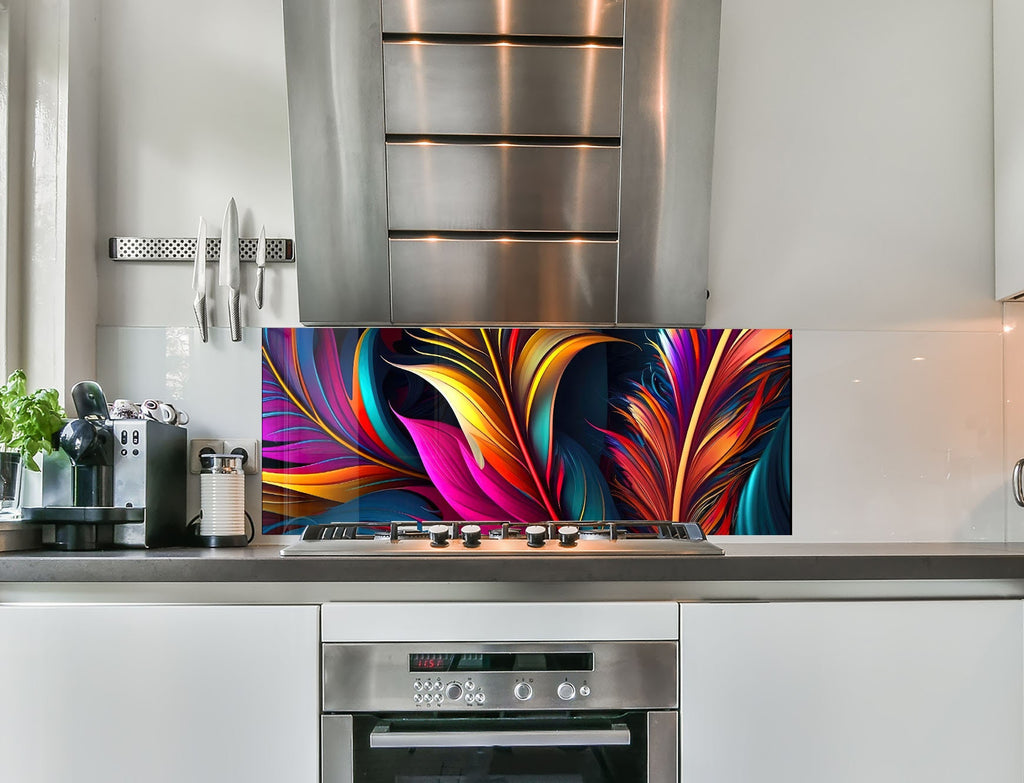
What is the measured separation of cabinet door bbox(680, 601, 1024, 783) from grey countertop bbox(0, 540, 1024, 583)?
63mm

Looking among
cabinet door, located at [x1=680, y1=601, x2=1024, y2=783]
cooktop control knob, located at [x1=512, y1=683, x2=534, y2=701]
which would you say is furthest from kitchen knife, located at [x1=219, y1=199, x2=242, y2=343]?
cabinet door, located at [x1=680, y1=601, x2=1024, y2=783]

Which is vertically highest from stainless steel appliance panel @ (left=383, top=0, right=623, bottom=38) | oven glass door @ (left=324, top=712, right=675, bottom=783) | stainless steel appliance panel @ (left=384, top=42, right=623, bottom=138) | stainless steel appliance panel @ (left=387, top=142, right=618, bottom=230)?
stainless steel appliance panel @ (left=383, top=0, right=623, bottom=38)

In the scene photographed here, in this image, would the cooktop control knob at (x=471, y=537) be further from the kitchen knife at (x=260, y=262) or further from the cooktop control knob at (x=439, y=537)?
the kitchen knife at (x=260, y=262)

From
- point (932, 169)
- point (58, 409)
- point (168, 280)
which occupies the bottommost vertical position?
point (58, 409)

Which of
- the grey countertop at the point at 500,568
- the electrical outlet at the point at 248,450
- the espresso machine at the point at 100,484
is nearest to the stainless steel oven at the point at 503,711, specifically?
the grey countertop at the point at 500,568

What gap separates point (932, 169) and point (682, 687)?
4.83 ft

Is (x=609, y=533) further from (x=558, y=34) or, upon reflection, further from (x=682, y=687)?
(x=558, y=34)

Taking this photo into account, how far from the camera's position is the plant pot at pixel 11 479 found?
172 cm

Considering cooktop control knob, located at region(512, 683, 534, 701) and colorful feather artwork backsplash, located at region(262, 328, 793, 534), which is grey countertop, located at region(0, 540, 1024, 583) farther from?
colorful feather artwork backsplash, located at region(262, 328, 793, 534)

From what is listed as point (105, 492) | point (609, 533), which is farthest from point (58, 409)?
point (609, 533)

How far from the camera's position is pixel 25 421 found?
63.4 inches

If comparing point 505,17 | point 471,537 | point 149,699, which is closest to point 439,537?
point 471,537

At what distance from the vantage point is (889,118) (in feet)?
6.83

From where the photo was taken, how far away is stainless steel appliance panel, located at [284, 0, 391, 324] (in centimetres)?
180
